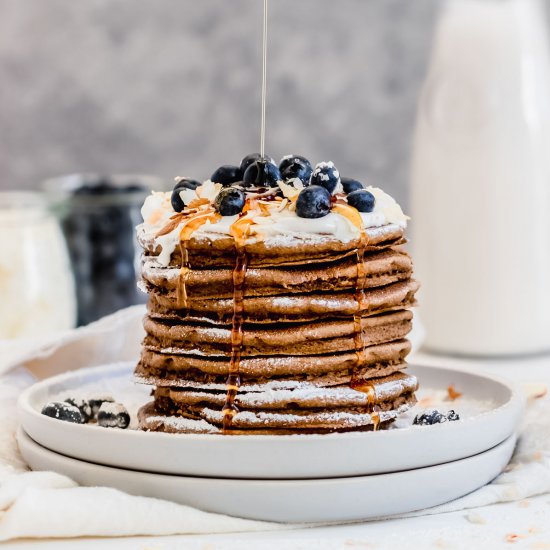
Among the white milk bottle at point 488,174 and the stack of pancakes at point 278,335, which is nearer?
the stack of pancakes at point 278,335

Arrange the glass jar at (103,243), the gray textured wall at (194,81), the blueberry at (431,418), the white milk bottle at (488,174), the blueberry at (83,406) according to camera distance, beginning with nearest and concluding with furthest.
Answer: the blueberry at (431,418) → the blueberry at (83,406) → the white milk bottle at (488,174) → the glass jar at (103,243) → the gray textured wall at (194,81)

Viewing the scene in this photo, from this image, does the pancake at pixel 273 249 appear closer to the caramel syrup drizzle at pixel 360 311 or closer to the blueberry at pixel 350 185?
the caramel syrup drizzle at pixel 360 311

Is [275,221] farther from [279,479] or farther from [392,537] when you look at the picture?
[392,537]

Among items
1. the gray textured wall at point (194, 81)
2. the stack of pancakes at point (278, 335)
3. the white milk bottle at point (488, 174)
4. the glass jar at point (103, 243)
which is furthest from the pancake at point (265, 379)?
the gray textured wall at point (194, 81)

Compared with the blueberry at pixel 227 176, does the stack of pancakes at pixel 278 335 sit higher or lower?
lower

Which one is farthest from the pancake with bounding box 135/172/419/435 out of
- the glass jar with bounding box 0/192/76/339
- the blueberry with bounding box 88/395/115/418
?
the glass jar with bounding box 0/192/76/339

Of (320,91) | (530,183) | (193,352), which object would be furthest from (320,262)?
(320,91)

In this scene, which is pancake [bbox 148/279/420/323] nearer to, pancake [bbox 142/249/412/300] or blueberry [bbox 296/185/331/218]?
pancake [bbox 142/249/412/300]

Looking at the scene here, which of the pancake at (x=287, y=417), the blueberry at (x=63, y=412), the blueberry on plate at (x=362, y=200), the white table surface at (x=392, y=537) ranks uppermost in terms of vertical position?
the blueberry on plate at (x=362, y=200)

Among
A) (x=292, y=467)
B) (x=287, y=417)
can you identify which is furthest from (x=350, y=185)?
(x=292, y=467)
